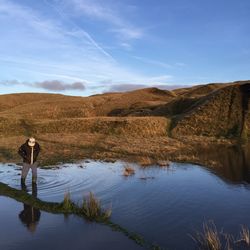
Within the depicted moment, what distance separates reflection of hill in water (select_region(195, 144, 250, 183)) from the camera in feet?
77.9

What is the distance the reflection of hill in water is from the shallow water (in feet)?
2.44

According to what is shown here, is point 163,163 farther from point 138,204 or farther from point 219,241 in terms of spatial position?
point 219,241

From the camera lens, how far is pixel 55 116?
90.3m

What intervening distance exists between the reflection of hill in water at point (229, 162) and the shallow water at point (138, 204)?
0.74 metres

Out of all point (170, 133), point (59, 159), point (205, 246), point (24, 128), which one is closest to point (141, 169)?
point (59, 159)

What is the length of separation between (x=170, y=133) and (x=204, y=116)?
8271mm

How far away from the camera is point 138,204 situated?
653 inches

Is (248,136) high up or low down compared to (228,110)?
down

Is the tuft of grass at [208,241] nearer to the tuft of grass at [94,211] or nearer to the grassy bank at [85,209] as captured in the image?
the grassy bank at [85,209]

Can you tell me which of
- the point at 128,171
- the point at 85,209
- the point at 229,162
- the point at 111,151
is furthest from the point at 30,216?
the point at 111,151

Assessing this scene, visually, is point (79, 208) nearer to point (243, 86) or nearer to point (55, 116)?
point (243, 86)

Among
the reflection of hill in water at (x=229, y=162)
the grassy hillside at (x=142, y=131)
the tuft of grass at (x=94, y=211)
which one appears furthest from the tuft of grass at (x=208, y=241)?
the grassy hillside at (x=142, y=131)

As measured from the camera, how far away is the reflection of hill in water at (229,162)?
23.8m

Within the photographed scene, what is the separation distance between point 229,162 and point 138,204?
1541 centimetres
